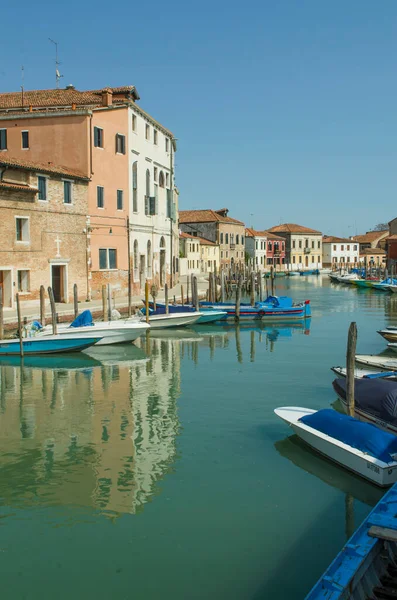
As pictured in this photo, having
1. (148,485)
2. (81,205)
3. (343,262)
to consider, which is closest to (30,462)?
(148,485)

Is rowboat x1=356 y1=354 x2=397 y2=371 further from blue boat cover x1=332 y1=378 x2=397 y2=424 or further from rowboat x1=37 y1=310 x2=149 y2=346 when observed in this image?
rowboat x1=37 y1=310 x2=149 y2=346

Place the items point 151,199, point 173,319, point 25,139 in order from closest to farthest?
point 173,319, point 25,139, point 151,199

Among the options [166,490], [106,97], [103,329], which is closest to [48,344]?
[103,329]

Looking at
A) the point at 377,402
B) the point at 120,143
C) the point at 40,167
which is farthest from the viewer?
the point at 120,143

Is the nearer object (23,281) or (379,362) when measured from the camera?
(379,362)

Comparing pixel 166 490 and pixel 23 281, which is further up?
pixel 23 281

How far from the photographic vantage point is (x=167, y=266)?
34000 millimetres

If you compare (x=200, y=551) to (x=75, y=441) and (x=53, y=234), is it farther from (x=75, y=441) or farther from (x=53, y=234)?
(x=53, y=234)

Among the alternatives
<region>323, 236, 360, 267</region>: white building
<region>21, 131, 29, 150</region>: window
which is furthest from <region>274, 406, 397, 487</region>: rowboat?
<region>323, 236, 360, 267</region>: white building

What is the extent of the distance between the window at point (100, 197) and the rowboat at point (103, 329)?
27.8 ft

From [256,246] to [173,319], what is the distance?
51.1 m

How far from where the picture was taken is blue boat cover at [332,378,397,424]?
→ 9172 millimetres

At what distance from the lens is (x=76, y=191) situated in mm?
24188

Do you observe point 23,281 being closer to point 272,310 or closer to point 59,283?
point 59,283
